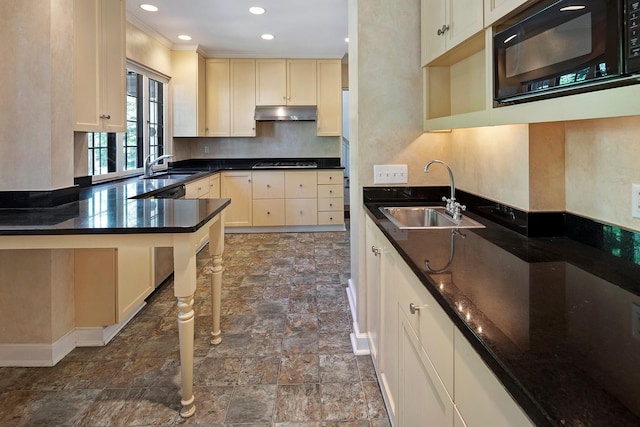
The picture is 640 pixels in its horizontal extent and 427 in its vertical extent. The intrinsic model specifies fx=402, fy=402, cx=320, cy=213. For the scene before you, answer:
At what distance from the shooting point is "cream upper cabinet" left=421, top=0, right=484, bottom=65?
4.92 feet

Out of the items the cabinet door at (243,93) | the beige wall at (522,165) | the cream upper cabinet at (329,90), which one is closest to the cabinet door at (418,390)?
the beige wall at (522,165)

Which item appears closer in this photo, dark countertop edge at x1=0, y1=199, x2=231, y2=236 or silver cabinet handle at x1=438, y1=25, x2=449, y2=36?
dark countertop edge at x1=0, y1=199, x2=231, y2=236

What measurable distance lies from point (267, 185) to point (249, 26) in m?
2.07

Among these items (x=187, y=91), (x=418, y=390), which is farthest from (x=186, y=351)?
(x=187, y=91)

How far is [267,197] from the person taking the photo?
18.8 feet

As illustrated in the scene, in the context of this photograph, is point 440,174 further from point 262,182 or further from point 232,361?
point 262,182

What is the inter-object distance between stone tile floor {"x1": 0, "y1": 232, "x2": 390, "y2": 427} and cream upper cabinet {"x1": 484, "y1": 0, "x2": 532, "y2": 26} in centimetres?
163

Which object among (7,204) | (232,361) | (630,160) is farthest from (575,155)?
(7,204)

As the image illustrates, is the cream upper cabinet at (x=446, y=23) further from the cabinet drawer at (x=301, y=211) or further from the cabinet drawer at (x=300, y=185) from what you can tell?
the cabinet drawer at (x=301, y=211)

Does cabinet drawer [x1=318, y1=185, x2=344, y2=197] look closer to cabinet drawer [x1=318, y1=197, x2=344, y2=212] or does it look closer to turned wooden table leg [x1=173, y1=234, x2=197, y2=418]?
cabinet drawer [x1=318, y1=197, x2=344, y2=212]

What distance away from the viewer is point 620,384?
0.56 metres

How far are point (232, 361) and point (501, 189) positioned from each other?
5.52 feet

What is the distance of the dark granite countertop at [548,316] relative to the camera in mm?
544

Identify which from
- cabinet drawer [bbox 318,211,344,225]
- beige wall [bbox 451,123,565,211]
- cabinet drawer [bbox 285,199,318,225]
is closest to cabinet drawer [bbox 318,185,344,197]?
cabinet drawer [bbox 285,199,318,225]
